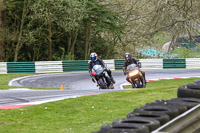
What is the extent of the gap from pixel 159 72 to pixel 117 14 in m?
9.58

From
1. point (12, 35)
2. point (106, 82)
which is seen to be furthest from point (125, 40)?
point (106, 82)

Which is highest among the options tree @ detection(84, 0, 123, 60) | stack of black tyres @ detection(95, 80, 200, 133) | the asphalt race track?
tree @ detection(84, 0, 123, 60)

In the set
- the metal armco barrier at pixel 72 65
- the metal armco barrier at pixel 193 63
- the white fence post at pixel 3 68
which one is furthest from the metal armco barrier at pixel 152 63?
the white fence post at pixel 3 68

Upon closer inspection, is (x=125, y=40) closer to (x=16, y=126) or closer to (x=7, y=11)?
(x=7, y=11)

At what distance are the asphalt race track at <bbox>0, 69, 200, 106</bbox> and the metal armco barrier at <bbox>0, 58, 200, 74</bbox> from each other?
247cm

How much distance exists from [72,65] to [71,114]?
21331mm

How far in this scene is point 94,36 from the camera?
1500 inches

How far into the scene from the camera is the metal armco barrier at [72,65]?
92.3ft

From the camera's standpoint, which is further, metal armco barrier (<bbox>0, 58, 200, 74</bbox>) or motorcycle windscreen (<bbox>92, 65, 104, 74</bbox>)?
metal armco barrier (<bbox>0, 58, 200, 74</bbox>)

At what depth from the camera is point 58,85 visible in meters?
21.9

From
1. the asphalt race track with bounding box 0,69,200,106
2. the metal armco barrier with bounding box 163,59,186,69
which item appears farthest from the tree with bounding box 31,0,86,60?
the metal armco barrier with bounding box 163,59,186,69

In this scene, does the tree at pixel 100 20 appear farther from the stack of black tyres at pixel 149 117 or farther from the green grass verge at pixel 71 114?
the stack of black tyres at pixel 149 117

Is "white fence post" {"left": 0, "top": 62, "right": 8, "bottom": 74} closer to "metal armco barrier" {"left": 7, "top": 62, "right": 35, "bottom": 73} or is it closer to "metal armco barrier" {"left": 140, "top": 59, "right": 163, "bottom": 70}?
"metal armco barrier" {"left": 7, "top": 62, "right": 35, "bottom": 73}

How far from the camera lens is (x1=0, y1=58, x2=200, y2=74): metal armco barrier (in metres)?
28.1
